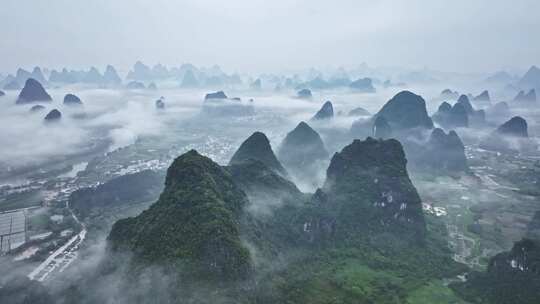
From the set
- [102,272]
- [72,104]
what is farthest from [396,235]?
[72,104]

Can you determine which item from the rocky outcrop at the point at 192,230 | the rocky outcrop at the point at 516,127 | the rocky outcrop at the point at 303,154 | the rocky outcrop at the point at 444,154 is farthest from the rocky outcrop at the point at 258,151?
the rocky outcrop at the point at 516,127

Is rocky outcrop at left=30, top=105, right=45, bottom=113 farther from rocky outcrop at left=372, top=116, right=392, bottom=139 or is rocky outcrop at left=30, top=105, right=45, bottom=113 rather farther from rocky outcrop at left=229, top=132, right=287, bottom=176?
rocky outcrop at left=372, top=116, right=392, bottom=139

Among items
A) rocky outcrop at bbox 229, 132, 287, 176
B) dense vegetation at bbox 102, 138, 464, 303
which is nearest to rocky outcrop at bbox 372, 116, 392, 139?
dense vegetation at bbox 102, 138, 464, 303

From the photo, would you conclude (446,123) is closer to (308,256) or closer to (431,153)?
(431,153)

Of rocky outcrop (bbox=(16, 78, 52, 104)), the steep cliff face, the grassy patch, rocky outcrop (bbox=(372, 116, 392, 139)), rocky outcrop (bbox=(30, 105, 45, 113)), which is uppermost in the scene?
rocky outcrop (bbox=(16, 78, 52, 104))

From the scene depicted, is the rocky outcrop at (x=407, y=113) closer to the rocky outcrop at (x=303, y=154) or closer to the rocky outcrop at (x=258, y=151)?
the rocky outcrop at (x=303, y=154)

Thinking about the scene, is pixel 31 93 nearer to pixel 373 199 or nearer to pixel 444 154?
pixel 373 199

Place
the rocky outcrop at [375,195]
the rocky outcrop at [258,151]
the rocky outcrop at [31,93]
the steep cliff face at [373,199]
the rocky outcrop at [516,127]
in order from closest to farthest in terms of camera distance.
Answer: the steep cliff face at [373,199]
the rocky outcrop at [375,195]
the rocky outcrop at [258,151]
the rocky outcrop at [516,127]
the rocky outcrop at [31,93]

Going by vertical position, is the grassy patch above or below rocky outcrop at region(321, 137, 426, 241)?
below
